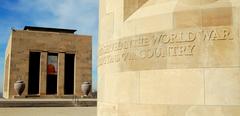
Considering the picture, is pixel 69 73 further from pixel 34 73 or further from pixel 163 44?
pixel 163 44

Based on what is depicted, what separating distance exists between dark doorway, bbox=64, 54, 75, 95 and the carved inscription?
1913 inches

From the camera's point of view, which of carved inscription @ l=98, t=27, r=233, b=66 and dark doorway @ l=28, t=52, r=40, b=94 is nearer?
→ carved inscription @ l=98, t=27, r=233, b=66

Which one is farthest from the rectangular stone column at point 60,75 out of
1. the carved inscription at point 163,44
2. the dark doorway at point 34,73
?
the carved inscription at point 163,44

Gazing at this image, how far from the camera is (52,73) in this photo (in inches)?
2179

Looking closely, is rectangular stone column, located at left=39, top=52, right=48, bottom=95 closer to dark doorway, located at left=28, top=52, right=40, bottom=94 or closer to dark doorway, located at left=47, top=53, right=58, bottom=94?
dark doorway, located at left=47, top=53, right=58, bottom=94

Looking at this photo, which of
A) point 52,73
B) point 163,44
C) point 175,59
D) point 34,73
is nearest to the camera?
point 175,59

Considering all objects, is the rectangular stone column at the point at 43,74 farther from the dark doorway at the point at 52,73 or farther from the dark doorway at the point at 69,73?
the dark doorway at the point at 69,73

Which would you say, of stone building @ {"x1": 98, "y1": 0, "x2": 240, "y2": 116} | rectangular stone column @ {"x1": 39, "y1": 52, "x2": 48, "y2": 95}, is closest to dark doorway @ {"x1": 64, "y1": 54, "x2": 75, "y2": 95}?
rectangular stone column @ {"x1": 39, "y1": 52, "x2": 48, "y2": 95}

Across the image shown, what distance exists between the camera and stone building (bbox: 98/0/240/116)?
733 centimetres

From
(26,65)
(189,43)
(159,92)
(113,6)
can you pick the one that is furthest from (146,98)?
(26,65)

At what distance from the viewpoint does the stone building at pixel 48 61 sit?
52.6 m

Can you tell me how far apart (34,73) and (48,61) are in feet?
10.00

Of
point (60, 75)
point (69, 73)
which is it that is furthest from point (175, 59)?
point (69, 73)

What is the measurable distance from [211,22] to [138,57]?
2.00 metres
